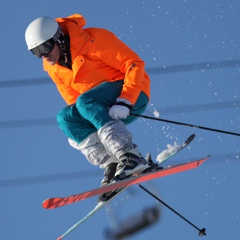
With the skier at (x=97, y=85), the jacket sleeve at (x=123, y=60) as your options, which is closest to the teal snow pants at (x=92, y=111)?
the skier at (x=97, y=85)

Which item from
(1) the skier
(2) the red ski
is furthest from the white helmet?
(2) the red ski

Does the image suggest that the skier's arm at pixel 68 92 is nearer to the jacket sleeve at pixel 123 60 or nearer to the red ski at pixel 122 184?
the jacket sleeve at pixel 123 60

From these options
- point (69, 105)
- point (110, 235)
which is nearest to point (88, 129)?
point (69, 105)

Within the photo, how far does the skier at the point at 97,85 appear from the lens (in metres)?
7.86

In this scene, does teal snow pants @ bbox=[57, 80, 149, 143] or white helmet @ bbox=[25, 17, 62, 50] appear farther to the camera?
white helmet @ bbox=[25, 17, 62, 50]

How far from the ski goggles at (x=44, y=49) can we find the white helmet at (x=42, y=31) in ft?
0.07

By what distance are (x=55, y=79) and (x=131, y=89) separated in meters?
0.65

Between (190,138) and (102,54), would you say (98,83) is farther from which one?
(190,138)

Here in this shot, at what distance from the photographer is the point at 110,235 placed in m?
8.35

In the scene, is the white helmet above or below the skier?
above

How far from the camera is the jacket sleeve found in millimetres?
7938

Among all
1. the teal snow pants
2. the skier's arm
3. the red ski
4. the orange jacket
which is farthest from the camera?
the skier's arm

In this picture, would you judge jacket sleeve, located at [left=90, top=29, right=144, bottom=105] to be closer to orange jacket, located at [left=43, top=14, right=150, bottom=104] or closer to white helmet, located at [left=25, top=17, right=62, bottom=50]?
orange jacket, located at [left=43, top=14, right=150, bottom=104]

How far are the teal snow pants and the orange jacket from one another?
0.10m
